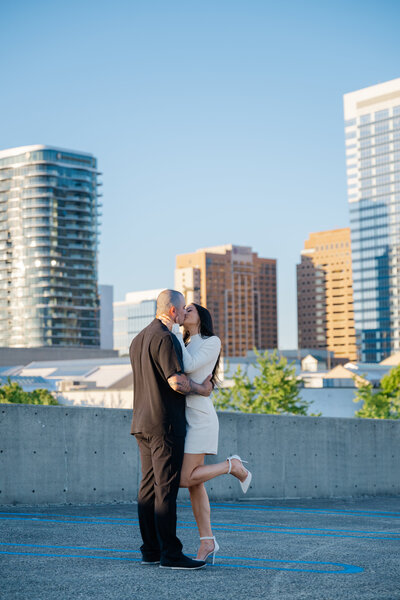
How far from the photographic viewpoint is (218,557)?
6746 millimetres

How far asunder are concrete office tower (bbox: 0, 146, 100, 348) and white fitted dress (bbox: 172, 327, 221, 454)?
591ft

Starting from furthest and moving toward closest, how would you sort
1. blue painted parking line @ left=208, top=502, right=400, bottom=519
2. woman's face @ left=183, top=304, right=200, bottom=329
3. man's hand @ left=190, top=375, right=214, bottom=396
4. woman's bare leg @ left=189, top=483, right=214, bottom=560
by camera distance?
blue painted parking line @ left=208, top=502, right=400, bottom=519, woman's face @ left=183, top=304, right=200, bottom=329, woman's bare leg @ left=189, top=483, right=214, bottom=560, man's hand @ left=190, top=375, right=214, bottom=396

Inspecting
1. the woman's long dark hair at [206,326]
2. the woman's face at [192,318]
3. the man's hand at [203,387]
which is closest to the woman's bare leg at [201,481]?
the man's hand at [203,387]

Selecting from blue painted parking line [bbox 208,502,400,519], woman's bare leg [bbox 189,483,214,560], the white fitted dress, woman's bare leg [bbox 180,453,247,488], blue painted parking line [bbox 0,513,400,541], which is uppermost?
the white fitted dress

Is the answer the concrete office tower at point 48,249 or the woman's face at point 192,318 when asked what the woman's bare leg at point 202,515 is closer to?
the woman's face at point 192,318

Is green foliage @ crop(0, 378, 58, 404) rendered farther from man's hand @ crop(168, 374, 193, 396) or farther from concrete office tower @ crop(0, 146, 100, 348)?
concrete office tower @ crop(0, 146, 100, 348)

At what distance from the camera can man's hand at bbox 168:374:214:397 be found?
6066mm

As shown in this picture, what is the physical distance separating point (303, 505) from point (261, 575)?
269 inches

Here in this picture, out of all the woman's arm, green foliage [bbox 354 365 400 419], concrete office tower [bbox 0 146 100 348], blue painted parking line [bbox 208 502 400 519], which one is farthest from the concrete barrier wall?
concrete office tower [bbox 0 146 100 348]

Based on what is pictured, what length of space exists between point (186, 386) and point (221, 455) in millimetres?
7239

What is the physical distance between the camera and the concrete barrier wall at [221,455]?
11.1m

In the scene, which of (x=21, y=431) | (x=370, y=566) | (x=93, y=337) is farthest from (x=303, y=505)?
(x=93, y=337)

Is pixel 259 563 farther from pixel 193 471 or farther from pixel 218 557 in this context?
pixel 193 471

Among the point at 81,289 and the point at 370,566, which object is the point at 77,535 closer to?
the point at 370,566
